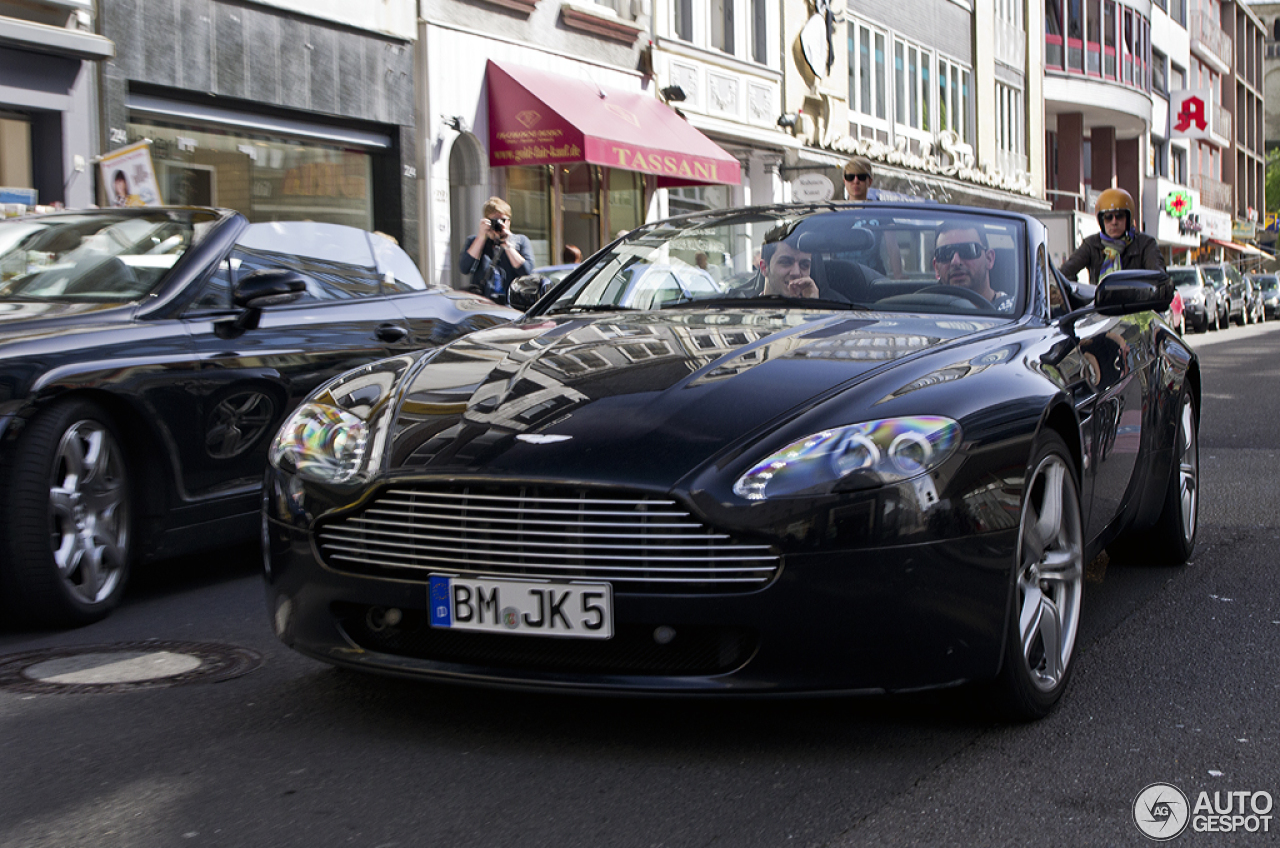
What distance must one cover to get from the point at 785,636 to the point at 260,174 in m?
13.2

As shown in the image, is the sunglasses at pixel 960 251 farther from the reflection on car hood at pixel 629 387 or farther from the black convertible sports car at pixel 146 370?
the black convertible sports car at pixel 146 370

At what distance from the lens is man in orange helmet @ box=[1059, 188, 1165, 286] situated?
9.23 metres

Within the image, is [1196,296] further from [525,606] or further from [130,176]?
[525,606]

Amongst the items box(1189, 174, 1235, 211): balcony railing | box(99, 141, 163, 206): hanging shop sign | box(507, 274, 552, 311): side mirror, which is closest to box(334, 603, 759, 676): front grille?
box(507, 274, 552, 311): side mirror

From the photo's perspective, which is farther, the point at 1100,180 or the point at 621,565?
the point at 1100,180

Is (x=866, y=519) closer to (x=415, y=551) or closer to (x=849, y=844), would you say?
(x=849, y=844)

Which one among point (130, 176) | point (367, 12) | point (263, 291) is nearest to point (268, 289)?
point (263, 291)

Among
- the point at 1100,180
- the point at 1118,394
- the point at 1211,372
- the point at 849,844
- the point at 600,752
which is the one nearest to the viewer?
the point at 849,844

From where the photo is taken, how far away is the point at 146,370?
5.16m

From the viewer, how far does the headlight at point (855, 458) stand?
10.5 feet

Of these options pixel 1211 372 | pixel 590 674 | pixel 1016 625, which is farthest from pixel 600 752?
pixel 1211 372

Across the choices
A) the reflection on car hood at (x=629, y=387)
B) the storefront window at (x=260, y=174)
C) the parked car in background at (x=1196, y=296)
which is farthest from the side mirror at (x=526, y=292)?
the parked car in background at (x=1196, y=296)

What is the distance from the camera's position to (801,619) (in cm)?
318

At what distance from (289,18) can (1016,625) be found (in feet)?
44.1
